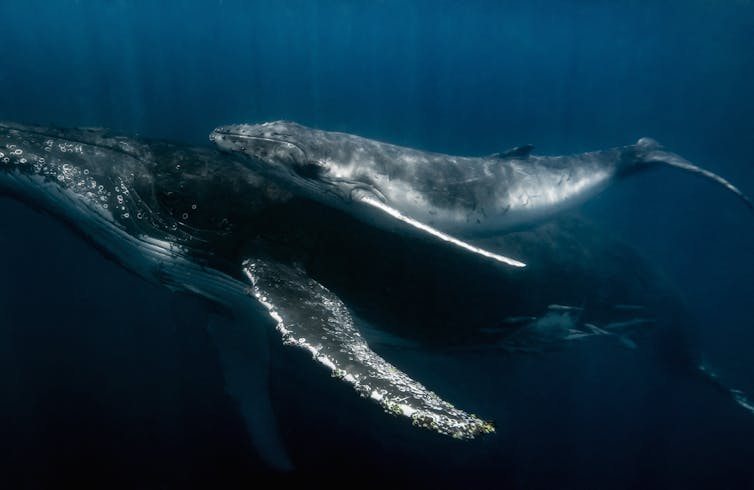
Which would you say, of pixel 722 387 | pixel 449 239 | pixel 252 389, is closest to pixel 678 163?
pixel 722 387

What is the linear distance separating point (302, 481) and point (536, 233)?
21.4 ft

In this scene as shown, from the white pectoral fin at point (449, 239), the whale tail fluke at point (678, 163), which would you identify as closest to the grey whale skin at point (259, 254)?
the white pectoral fin at point (449, 239)

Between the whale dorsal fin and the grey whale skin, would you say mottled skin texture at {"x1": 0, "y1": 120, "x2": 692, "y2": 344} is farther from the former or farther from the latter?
the whale dorsal fin

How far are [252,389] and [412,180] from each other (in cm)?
449

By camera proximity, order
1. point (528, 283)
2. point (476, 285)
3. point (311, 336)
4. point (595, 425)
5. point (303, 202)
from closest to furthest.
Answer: point (311, 336)
point (303, 202)
point (476, 285)
point (528, 283)
point (595, 425)

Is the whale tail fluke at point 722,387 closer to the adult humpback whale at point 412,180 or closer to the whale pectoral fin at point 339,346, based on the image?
the adult humpback whale at point 412,180

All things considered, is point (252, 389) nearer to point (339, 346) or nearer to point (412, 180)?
point (339, 346)

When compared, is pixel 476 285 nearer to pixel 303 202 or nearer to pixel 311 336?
pixel 303 202

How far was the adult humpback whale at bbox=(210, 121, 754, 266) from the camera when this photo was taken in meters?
5.27

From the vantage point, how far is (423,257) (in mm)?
6262

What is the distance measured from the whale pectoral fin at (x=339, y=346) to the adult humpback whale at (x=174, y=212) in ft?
0.08

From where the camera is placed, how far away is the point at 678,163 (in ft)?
27.6

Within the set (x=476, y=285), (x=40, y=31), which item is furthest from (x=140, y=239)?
(x=40, y=31)

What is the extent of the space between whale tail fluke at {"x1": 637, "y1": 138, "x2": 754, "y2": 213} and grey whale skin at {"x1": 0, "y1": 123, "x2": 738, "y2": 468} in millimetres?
3324
